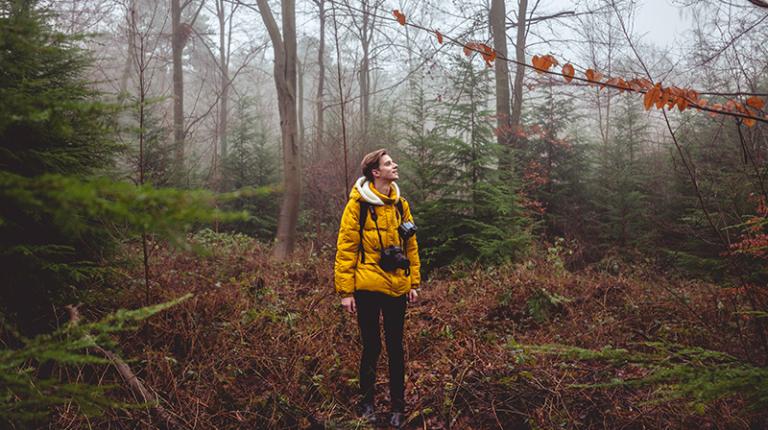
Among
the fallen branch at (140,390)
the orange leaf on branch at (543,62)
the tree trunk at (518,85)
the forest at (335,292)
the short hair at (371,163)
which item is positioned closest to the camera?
the forest at (335,292)

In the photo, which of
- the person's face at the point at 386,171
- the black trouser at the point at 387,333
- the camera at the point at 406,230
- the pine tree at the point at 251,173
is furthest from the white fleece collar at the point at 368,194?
the pine tree at the point at 251,173

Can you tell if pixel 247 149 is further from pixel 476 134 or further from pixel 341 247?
pixel 341 247

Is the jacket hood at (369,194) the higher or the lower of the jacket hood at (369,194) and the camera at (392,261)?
the higher

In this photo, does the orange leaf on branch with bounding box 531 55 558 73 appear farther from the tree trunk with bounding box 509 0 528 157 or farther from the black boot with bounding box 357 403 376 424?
the tree trunk with bounding box 509 0 528 157

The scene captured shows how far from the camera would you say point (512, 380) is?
3.73 meters

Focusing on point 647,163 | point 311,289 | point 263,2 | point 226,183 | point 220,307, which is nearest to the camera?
point 220,307

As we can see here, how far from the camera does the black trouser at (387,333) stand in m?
3.43

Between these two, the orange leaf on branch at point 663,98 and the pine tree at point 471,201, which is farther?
the pine tree at point 471,201

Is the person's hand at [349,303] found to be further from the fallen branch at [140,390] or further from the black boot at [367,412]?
the fallen branch at [140,390]

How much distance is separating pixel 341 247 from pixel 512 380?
6.29 feet

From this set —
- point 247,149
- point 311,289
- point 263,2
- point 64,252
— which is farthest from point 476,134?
point 247,149

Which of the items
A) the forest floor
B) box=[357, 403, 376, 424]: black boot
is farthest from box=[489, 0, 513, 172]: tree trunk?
box=[357, 403, 376, 424]: black boot

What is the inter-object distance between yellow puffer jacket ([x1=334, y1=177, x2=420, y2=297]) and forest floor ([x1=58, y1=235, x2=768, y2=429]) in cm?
105

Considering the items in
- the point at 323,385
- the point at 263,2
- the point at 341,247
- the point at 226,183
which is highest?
the point at 263,2
